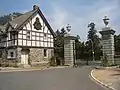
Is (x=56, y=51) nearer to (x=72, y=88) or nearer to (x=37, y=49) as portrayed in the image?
(x=37, y=49)

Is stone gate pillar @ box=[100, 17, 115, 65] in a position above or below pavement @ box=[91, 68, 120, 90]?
above

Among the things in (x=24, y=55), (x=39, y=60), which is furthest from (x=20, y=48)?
(x=39, y=60)

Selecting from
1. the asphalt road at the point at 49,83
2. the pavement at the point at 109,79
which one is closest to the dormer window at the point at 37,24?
the asphalt road at the point at 49,83

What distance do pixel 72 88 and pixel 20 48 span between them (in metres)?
23.8

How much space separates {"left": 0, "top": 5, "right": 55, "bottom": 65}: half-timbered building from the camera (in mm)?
34594

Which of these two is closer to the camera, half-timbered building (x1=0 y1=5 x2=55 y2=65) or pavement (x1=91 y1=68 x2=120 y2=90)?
pavement (x1=91 y1=68 x2=120 y2=90)

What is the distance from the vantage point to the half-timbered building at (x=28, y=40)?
34.6 meters

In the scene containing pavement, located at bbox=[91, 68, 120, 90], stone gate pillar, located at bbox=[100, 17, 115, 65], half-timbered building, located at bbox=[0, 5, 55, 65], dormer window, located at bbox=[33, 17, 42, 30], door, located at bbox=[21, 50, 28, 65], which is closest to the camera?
pavement, located at bbox=[91, 68, 120, 90]

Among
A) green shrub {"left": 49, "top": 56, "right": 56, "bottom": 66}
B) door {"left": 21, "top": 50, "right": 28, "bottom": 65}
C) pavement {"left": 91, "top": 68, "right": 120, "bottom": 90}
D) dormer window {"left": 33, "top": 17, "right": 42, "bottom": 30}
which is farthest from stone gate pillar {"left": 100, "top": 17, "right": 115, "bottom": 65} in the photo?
dormer window {"left": 33, "top": 17, "right": 42, "bottom": 30}

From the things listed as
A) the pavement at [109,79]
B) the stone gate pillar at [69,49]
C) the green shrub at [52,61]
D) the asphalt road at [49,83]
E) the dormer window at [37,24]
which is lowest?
the asphalt road at [49,83]

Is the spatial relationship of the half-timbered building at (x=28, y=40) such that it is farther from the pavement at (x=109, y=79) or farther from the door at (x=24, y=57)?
the pavement at (x=109, y=79)

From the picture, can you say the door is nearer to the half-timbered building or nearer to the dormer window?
the half-timbered building

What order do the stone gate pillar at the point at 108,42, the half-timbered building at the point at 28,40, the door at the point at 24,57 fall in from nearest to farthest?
the stone gate pillar at the point at 108,42 → the half-timbered building at the point at 28,40 → the door at the point at 24,57

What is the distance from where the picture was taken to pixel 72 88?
1154cm
